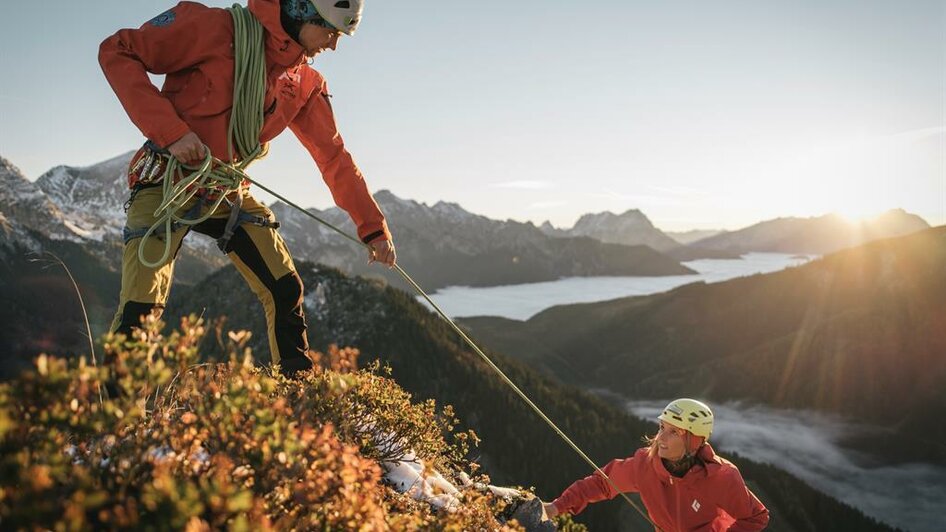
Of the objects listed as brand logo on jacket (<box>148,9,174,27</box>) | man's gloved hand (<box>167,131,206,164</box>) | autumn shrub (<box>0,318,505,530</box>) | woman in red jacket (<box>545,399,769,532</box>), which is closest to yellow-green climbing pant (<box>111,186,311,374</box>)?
man's gloved hand (<box>167,131,206,164</box>)

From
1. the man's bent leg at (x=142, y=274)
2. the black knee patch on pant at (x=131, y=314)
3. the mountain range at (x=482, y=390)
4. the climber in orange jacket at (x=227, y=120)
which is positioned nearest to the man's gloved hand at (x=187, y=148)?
the climber in orange jacket at (x=227, y=120)

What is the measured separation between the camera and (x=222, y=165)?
16.1 ft

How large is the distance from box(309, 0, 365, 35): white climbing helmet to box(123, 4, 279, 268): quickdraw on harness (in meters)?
0.62

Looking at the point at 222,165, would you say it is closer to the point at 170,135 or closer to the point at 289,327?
the point at 170,135

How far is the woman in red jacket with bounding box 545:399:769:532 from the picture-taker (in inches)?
255

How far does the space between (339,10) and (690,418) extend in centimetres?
635

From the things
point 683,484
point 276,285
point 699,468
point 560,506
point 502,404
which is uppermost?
point 276,285

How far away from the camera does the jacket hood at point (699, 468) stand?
672cm

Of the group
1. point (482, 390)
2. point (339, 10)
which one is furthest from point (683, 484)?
point (482, 390)

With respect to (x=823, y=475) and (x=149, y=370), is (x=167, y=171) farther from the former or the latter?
(x=823, y=475)

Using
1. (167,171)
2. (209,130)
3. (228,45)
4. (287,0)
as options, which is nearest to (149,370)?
(167,171)

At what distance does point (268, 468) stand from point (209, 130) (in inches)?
139

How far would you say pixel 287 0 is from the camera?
4957mm

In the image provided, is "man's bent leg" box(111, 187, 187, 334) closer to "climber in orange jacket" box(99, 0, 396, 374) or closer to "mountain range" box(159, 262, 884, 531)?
"climber in orange jacket" box(99, 0, 396, 374)
